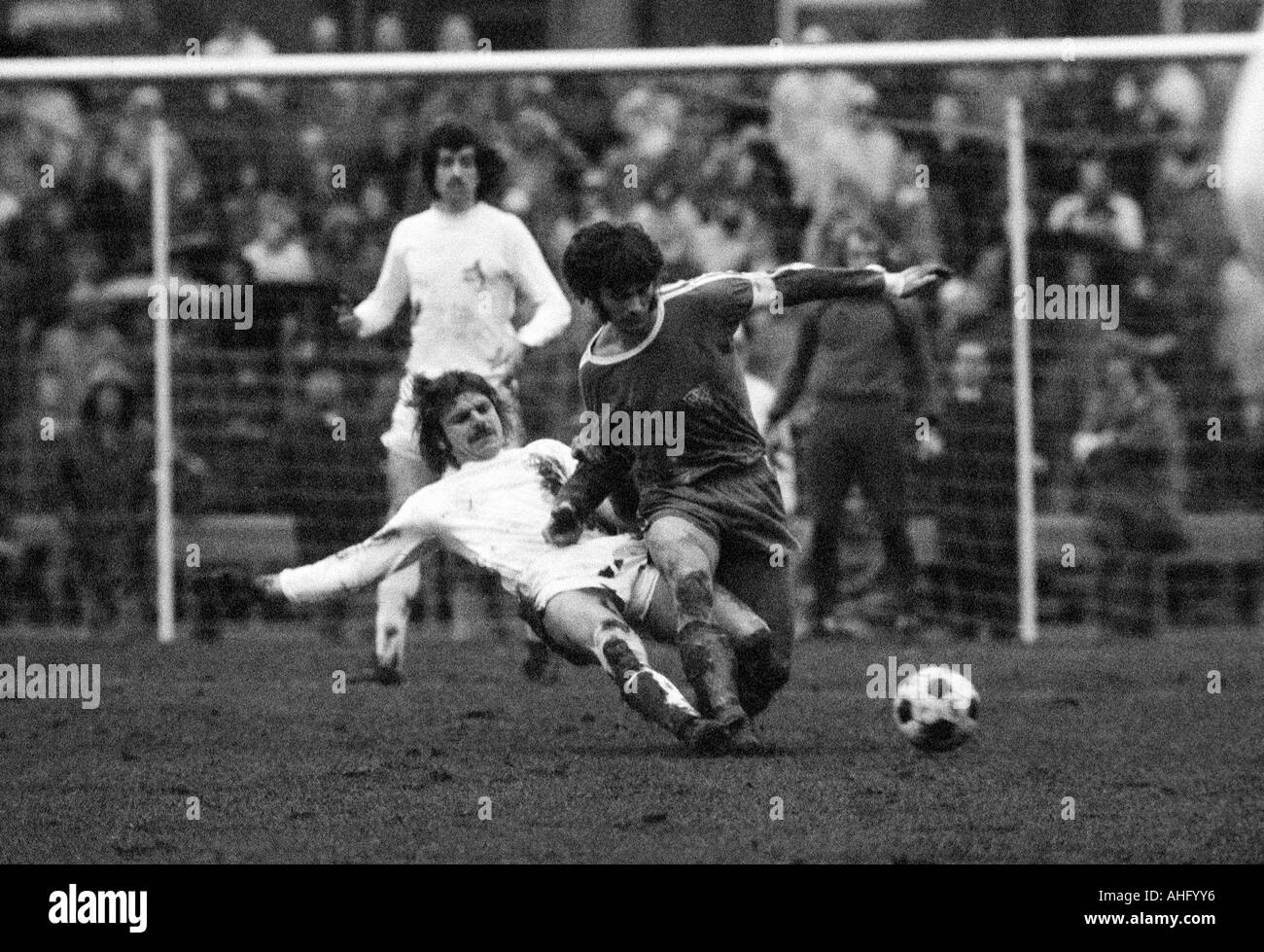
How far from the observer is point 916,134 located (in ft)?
47.5

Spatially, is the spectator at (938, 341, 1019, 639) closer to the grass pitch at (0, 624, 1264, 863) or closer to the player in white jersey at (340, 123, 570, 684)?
the grass pitch at (0, 624, 1264, 863)

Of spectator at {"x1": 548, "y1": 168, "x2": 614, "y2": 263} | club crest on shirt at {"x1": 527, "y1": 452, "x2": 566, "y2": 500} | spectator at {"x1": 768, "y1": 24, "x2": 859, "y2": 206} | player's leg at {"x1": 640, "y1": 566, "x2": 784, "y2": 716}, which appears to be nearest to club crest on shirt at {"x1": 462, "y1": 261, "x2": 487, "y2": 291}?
club crest on shirt at {"x1": 527, "y1": 452, "x2": 566, "y2": 500}

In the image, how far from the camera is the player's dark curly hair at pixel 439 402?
8891 mm

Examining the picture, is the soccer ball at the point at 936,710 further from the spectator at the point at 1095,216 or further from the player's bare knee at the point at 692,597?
the spectator at the point at 1095,216

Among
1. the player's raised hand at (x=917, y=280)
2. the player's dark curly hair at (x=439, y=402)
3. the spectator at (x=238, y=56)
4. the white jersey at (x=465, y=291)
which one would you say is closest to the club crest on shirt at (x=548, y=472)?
the player's dark curly hair at (x=439, y=402)

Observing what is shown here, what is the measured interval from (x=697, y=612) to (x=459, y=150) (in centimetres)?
332

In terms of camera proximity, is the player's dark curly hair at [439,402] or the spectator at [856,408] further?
the spectator at [856,408]

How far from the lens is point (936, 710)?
793 cm

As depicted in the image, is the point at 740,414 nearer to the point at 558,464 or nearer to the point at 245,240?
the point at 558,464

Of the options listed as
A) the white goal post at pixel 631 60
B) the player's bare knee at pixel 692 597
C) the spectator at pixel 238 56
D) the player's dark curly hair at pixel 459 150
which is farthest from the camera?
the spectator at pixel 238 56

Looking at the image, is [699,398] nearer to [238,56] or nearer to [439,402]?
[439,402]

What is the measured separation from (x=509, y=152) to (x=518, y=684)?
470 cm

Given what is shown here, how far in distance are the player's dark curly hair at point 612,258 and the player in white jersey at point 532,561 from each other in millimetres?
893

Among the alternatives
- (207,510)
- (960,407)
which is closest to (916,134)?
(960,407)
